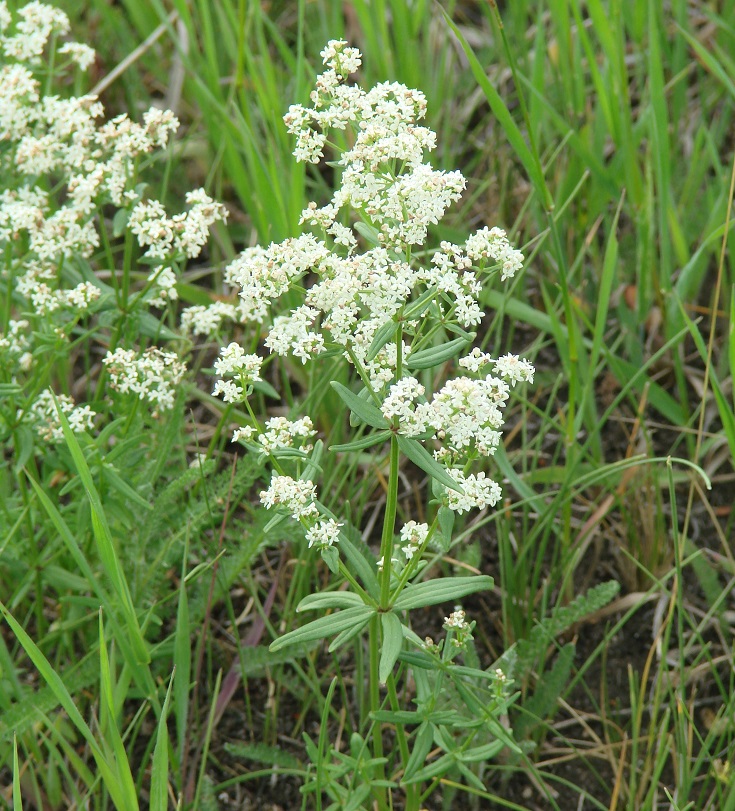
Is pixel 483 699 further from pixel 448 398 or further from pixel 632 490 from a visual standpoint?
pixel 448 398

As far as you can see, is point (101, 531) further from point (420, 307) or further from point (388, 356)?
point (420, 307)

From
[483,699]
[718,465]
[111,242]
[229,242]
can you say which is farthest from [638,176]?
[111,242]

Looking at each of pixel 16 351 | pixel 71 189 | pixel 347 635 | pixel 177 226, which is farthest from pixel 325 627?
pixel 71 189

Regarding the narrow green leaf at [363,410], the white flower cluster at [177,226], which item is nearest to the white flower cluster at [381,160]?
the narrow green leaf at [363,410]

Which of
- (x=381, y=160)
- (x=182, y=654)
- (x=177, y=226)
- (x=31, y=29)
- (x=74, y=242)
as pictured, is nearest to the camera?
(x=381, y=160)

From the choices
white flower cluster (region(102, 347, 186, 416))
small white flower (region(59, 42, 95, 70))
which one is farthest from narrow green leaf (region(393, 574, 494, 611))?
small white flower (region(59, 42, 95, 70))

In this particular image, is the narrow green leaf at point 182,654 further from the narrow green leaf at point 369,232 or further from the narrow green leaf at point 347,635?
the narrow green leaf at point 369,232
